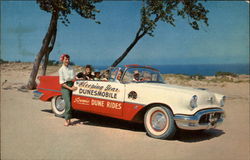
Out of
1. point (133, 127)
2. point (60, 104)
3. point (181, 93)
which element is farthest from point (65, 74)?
point (181, 93)

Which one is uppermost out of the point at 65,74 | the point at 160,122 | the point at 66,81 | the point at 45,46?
the point at 45,46

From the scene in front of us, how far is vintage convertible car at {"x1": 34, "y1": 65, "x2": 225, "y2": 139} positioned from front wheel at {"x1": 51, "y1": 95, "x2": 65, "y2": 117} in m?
0.75

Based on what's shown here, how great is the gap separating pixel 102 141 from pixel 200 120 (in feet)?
6.89

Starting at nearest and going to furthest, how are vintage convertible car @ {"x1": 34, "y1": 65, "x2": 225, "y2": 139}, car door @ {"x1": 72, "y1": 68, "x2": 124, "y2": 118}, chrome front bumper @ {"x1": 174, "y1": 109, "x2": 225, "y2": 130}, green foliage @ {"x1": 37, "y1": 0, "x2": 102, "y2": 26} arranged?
chrome front bumper @ {"x1": 174, "y1": 109, "x2": 225, "y2": 130} < vintage convertible car @ {"x1": 34, "y1": 65, "x2": 225, "y2": 139} < car door @ {"x1": 72, "y1": 68, "x2": 124, "y2": 118} < green foliage @ {"x1": 37, "y1": 0, "x2": 102, "y2": 26}

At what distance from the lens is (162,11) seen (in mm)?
15633

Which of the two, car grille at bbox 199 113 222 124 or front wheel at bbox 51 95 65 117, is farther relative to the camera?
front wheel at bbox 51 95 65 117

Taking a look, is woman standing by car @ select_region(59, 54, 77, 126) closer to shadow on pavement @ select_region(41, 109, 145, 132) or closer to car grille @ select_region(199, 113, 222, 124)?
shadow on pavement @ select_region(41, 109, 145, 132)

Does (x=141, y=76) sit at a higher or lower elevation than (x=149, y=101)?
higher

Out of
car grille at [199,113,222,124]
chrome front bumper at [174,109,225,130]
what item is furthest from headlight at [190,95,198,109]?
car grille at [199,113,222,124]

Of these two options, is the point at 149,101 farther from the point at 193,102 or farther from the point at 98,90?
the point at 98,90

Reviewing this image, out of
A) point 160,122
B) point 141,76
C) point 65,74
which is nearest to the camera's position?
point 160,122

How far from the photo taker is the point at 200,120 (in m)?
6.05

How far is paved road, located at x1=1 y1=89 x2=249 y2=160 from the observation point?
16.2 ft

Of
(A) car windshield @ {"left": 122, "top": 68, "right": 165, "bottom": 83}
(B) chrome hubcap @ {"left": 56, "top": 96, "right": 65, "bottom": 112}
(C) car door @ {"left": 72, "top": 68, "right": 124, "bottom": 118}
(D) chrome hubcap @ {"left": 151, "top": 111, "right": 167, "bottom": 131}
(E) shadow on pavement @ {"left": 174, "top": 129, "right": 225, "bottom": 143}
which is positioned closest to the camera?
(D) chrome hubcap @ {"left": 151, "top": 111, "right": 167, "bottom": 131}
